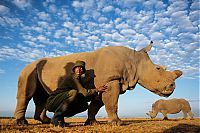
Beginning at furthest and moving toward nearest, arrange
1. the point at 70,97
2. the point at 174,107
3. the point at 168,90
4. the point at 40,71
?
the point at 174,107 < the point at 40,71 < the point at 168,90 < the point at 70,97

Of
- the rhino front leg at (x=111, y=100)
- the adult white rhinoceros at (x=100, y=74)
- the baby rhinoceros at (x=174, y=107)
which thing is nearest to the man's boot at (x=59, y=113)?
the rhino front leg at (x=111, y=100)

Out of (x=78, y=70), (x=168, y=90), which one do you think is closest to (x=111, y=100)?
(x=78, y=70)

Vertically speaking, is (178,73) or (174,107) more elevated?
(178,73)

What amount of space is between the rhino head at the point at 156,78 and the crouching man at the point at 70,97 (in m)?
2.41

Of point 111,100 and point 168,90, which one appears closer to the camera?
point 111,100

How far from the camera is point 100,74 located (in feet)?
26.7

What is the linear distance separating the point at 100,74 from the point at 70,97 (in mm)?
1649

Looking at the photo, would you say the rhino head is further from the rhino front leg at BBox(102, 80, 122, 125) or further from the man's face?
the man's face

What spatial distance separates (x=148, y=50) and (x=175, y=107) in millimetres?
9521

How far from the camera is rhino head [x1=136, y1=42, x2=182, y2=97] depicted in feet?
30.6

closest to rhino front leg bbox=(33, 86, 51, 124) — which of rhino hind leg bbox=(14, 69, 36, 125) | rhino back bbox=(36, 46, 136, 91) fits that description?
rhino hind leg bbox=(14, 69, 36, 125)

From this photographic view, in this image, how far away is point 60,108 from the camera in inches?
269

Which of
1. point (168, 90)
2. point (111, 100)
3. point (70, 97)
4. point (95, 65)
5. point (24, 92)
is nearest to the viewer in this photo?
point (70, 97)

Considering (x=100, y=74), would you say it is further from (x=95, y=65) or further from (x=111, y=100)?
(x=111, y=100)
